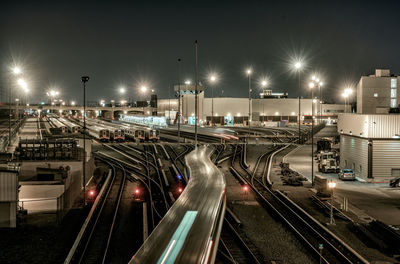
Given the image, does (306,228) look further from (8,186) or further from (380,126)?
(8,186)

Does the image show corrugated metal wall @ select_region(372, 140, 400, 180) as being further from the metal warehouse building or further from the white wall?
the white wall

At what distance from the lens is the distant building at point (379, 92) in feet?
121

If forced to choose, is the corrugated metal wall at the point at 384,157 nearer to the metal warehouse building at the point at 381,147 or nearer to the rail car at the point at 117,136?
the metal warehouse building at the point at 381,147

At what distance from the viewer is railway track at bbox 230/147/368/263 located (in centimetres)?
1282

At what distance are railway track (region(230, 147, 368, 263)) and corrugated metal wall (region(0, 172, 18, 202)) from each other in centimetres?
1273

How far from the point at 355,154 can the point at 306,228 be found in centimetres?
1502

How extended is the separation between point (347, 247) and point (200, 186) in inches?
304

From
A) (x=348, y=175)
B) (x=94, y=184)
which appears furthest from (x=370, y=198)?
(x=94, y=184)

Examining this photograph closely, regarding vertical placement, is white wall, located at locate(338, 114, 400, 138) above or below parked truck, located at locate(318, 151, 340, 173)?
above

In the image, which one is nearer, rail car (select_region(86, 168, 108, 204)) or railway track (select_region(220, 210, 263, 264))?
railway track (select_region(220, 210, 263, 264))

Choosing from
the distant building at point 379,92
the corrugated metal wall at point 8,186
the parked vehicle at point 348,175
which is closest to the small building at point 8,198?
the corrugated metal wall at point 8,186

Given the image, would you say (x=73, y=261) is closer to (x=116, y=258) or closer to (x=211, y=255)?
(x=116, y=258)

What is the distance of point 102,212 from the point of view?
19.3 metres

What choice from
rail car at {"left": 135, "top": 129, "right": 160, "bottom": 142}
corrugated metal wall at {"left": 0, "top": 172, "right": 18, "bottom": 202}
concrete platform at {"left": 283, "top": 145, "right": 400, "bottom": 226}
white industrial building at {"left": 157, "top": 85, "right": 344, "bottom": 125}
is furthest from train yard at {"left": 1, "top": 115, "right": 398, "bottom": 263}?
white industrial building at {"left": 157, "top": 85, "right": 344, "bottom": 125}
